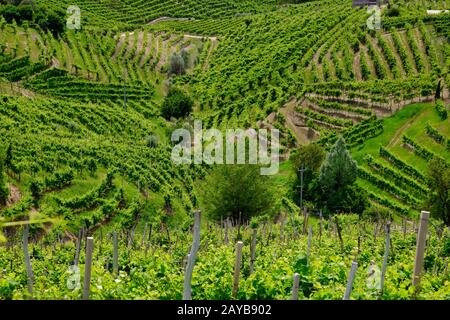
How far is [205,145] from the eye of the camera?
54.9 meters

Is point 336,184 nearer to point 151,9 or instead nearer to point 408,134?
point 408,134

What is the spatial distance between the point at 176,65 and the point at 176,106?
1730 centimetres

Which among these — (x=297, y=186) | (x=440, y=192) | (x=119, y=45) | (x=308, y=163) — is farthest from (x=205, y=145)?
(x=119, y=45)

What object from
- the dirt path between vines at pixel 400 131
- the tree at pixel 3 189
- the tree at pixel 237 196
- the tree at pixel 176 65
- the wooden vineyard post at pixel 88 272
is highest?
the tree at pixel 176 65

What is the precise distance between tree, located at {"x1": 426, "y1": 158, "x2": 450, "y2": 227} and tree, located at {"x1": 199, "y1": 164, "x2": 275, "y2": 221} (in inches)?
426

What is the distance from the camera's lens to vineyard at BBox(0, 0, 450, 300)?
10.2 m

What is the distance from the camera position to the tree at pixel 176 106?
63.0m

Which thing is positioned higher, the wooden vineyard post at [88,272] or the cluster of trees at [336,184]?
the wooden vineyard post at [88,272]

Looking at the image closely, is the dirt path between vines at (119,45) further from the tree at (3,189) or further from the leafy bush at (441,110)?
the tree at (3,189)

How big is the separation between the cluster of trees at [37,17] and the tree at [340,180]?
53029 millimetres

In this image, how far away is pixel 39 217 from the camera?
127 inches

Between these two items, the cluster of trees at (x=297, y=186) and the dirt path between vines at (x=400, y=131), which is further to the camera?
the dirt path between vines at (x=400, y=131)

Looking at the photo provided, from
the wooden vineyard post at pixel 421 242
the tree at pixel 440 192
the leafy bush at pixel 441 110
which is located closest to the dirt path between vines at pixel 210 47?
the leafy bush at pixel 441 110

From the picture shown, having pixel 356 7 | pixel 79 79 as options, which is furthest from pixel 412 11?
pixel 79 79
